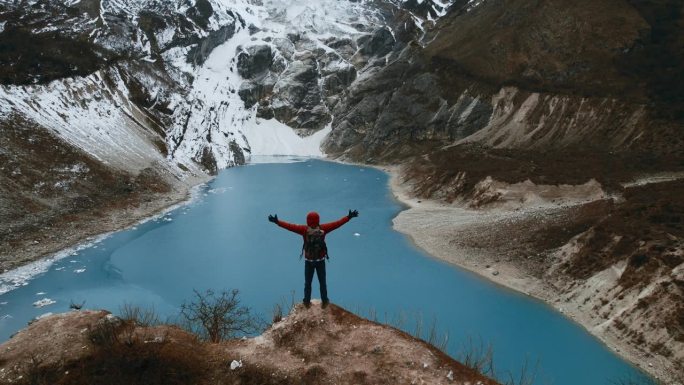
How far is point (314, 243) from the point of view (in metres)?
12.7

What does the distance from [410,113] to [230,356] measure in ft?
319

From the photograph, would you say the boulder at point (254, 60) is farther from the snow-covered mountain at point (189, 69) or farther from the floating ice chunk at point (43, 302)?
the floating ice chunk at point (43, 302)

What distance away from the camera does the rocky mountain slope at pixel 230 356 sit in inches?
432

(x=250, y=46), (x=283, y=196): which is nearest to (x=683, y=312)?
(x=283, y=196)

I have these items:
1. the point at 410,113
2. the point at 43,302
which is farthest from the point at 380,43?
the point at 43,302

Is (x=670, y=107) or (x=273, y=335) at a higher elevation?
(x=670, y=107)

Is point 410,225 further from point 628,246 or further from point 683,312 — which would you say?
point 683,312

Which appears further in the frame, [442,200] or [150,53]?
[150,53]

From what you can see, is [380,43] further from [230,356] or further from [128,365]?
[128,365]

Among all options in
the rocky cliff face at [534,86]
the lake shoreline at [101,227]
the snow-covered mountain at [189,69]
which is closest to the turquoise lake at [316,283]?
the lake shoreline at [101,227]

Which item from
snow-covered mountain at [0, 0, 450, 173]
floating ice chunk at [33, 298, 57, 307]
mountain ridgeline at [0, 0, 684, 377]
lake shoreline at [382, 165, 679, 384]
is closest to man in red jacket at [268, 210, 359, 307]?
lake shoreline at [382, 165, 679, 384]

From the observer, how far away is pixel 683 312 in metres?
21.6

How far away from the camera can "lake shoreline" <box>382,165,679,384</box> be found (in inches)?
877

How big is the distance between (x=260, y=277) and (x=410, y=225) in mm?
18761
